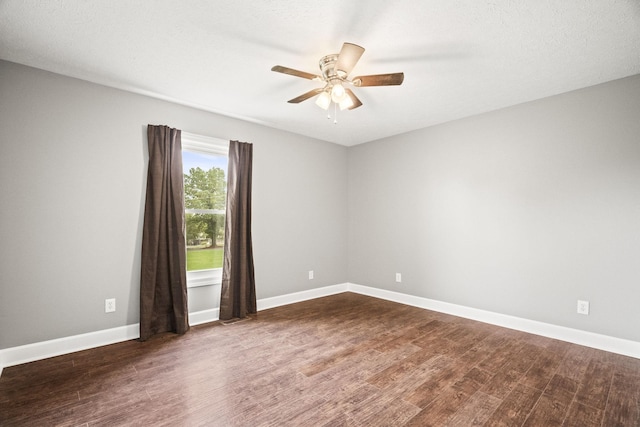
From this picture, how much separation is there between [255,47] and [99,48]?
124 centimetres

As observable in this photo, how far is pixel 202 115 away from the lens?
364cm

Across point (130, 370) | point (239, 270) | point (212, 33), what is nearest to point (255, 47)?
point (212, 33)

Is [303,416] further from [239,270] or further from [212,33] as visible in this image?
[212,33]

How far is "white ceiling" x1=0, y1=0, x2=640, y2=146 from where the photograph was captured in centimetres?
193

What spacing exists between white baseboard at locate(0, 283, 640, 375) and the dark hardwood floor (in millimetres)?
103

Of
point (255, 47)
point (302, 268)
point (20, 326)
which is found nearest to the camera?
point (255, 47)

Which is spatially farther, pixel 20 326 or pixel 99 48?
pixel 20 326

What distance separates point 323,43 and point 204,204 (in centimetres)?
243

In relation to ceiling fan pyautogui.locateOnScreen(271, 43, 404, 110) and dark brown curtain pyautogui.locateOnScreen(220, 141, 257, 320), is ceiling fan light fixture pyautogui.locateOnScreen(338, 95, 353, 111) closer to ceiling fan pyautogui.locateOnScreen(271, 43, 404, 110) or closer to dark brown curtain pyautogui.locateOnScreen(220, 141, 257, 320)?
ceiling fan pyautogui.locateOnScreen(271, 43, 404, 110)

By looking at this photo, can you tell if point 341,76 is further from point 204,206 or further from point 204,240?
point 204,240

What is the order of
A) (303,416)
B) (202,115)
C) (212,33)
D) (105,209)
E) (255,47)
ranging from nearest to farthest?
1. (303,416)
2. (212,33)
3. (255,47)
4. (105,209)
5. (202,115)

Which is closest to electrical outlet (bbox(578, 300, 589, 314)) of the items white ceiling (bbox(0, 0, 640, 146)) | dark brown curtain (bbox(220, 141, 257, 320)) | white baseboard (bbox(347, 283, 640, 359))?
white baseboard (bbox(347, 283, 640, 359))

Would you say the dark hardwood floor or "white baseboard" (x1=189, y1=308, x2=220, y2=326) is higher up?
"white baseboard" (x1=189, y1=308, x2=220, y2=326)

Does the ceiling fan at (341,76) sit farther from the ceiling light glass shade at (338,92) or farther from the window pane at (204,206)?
the window pane at (204,206)
